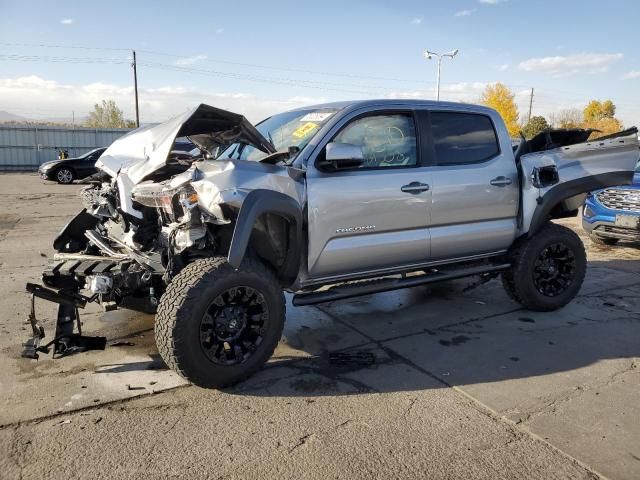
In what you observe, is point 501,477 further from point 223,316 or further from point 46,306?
point 46,306

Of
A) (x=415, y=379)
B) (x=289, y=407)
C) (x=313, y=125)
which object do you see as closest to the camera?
(x=289, y=407)

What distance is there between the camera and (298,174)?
3.84 metres

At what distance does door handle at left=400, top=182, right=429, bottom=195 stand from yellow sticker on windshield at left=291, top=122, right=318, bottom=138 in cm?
90

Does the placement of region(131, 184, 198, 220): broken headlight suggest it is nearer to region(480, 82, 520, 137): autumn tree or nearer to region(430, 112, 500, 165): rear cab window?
region(430, 112, 500, 165): rear cab window

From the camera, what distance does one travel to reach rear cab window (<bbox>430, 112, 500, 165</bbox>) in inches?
187

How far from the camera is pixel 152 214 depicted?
13.5 feet

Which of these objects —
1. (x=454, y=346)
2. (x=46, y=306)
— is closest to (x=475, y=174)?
(x=454, y=346)

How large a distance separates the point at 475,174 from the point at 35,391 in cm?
397

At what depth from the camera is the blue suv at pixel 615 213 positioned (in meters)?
8.22

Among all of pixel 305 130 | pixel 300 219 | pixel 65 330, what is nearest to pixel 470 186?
pixel 305 130

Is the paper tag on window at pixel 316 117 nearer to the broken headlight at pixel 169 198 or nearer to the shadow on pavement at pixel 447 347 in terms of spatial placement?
the broken headlight at pixel 169 198

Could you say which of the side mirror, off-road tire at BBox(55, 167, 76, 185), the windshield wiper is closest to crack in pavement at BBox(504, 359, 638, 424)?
the side mirror

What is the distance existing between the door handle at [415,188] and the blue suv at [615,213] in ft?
16.6

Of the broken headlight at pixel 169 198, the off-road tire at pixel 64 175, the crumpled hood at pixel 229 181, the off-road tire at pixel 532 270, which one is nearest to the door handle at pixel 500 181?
the off-road tire at pixel 532 270
